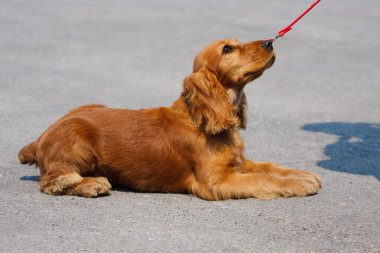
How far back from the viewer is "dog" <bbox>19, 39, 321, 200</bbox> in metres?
5.44

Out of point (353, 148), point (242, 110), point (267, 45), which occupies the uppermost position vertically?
point (267, 45)

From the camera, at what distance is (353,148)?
7.26m

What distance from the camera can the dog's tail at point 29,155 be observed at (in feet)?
19.1

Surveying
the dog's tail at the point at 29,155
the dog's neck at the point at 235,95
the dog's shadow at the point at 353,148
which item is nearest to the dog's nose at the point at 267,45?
the dog's neck at the point at 235,95

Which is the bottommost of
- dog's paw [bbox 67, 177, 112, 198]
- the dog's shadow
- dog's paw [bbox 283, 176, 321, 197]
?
the dog's shadow

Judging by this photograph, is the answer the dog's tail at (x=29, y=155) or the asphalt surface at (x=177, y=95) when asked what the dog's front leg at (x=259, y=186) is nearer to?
the asphalt surface at (x=177, y=95)

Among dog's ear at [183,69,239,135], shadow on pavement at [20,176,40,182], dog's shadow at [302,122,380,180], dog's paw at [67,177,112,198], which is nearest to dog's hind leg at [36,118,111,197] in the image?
dog's paw at [67,177,112,198]

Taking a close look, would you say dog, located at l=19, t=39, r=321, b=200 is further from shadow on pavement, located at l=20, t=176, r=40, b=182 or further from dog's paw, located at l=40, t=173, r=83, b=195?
shadow on pavement, located at l=20, t=176, r=40, b=182

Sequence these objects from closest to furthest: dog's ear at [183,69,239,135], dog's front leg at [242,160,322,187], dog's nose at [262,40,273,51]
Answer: dog's ear at [183,69,239,135] → dog's nose at [262,40,273,51] → dog's front leg at [242,160,322,187]

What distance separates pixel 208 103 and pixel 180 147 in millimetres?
428

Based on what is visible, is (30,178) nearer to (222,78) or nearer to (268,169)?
(222,78)

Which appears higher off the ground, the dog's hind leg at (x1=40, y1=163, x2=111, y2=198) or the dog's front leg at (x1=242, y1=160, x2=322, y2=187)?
the dog's hind leg at (x1=40, y1=163, x2=111, y2=198)

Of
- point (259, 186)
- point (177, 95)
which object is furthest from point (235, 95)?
point (177, 95)

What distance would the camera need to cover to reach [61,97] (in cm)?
930
